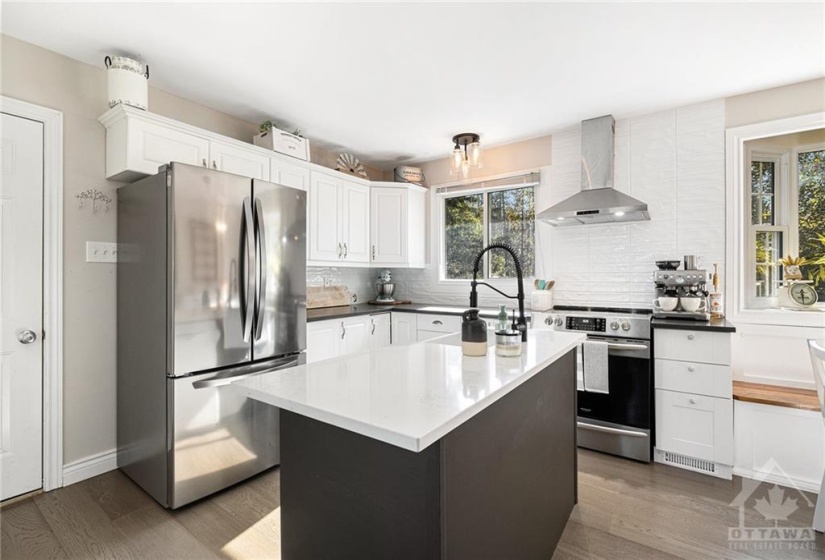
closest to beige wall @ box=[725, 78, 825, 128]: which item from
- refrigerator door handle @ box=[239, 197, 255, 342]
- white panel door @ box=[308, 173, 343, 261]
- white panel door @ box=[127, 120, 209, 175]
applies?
white panel door @ box=[308, 173, 343, 261]

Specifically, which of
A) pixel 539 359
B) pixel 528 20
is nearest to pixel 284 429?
pixel 539 359

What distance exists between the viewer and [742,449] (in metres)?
2.45

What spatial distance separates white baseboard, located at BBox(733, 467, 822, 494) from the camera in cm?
227

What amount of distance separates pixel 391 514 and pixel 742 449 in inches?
102

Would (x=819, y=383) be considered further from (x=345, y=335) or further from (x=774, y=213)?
(x=345, y=335)

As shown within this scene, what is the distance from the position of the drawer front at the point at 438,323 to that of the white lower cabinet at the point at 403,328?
0.28 feet

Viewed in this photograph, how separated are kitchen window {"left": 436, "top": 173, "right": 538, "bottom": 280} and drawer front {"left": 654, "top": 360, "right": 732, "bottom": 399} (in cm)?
150

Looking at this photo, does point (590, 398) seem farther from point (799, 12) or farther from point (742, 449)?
point (799, 12)

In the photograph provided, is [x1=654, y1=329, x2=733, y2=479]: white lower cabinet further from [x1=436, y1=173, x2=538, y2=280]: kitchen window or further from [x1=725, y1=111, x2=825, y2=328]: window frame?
[x1=436, y1=173, x2=538, y2=280]: kitchen window

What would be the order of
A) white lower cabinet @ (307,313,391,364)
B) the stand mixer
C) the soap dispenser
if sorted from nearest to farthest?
the soap dispenser < white lower cabinet @ (307,313,391,364) < the stand mixer

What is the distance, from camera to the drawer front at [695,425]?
Result: 2.45 meters

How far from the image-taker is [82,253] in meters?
2.42

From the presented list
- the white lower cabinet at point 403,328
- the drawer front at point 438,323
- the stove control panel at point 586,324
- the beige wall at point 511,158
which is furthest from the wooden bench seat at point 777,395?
the white lower cabinet at point 403,328

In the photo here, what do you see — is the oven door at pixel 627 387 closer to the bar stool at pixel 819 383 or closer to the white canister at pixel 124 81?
the bar stool at pixel 819 383
